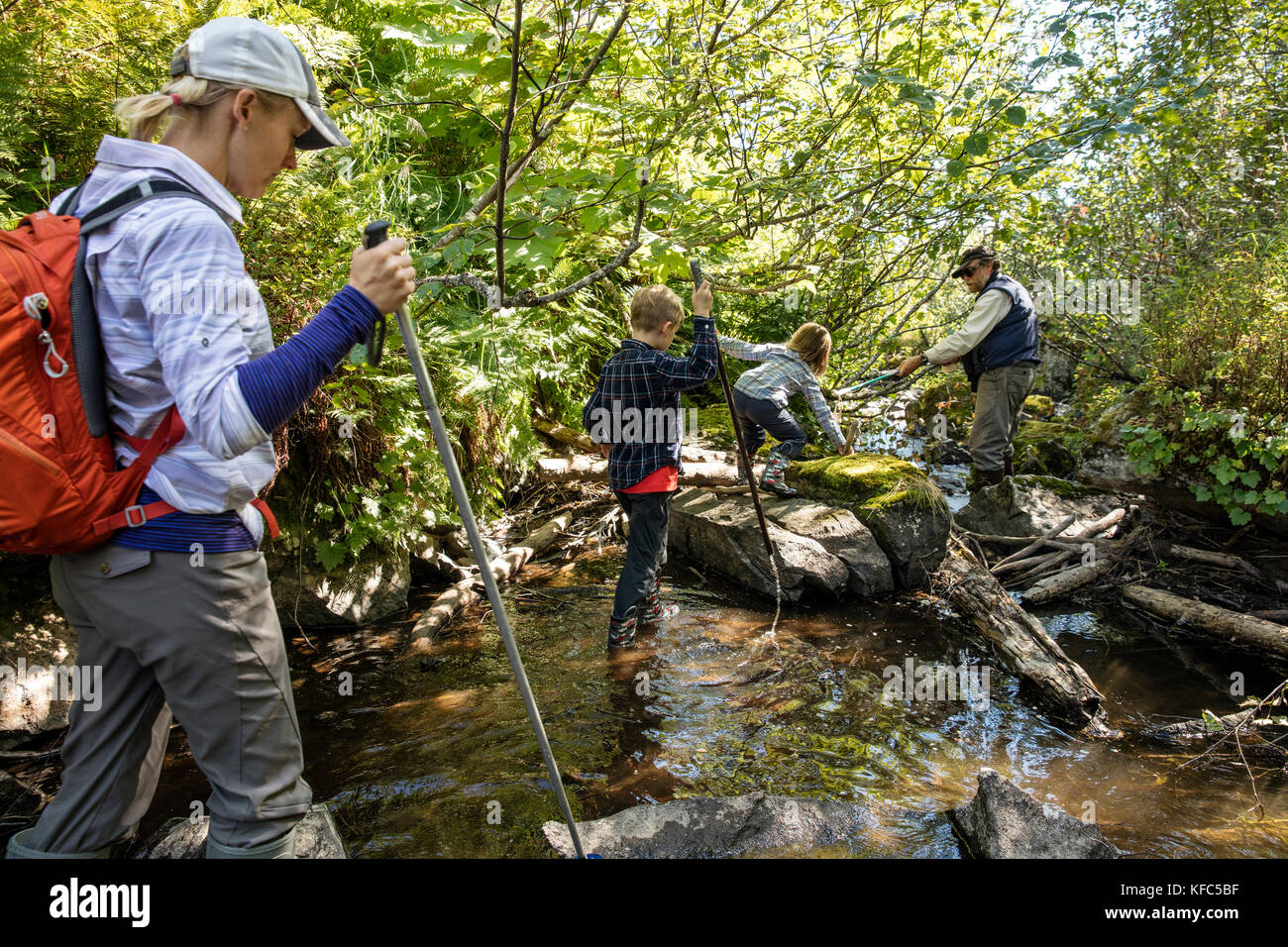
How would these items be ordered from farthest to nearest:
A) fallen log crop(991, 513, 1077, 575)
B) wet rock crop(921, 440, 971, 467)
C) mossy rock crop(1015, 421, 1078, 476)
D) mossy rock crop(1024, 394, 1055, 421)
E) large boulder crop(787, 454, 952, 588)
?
mossy rock crop(1024, 394, 1055, 421), wet rock crop(921, 440, 971, 467), mossy rock crop(1015, 421, 1078, 476), fallen log crop(991, 513, 1077, 575), large boulder crop(787, 454, 952, 588)

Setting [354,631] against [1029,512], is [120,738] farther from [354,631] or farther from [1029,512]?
[1029,512]

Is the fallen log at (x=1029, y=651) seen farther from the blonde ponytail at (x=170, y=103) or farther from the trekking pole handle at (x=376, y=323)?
the blonde ponytail at (x=170, y=103)

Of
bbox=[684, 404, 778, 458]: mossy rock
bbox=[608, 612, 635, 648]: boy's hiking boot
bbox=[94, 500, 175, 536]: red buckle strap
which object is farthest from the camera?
bbox=[684, 404, 778, 458]: mossy rock

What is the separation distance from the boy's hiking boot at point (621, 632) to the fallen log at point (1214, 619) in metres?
4.56

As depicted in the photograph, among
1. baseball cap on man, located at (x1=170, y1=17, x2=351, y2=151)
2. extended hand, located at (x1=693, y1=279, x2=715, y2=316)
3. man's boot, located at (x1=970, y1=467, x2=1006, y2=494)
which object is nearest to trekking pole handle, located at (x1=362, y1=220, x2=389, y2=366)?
baseball cap on man, located at (x1=170, y1=17, x2=351, y2=151)

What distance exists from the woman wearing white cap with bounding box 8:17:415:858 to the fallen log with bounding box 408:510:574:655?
8.10 ft

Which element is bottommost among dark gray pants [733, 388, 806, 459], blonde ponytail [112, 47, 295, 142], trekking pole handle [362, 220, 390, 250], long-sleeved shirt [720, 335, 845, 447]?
dark gray pants [733, 388, 806, 459]

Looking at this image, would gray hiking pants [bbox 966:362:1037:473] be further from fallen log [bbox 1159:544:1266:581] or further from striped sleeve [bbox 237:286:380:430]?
striped sleeve [bbox 237:286:380:430]

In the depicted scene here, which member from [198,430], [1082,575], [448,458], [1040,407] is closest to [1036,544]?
[1082,575]

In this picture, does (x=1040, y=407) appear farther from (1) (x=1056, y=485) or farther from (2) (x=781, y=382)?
(2) (x=781, y=382)

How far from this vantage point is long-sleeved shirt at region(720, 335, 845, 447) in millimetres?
7496

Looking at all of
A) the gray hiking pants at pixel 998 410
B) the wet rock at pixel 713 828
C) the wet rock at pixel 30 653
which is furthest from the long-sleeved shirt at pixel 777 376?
the wet rock at pixel 30 653

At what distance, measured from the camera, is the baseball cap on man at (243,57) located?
1.79m

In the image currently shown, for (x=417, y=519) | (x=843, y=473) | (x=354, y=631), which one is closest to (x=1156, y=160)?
(x=843, y=473)
